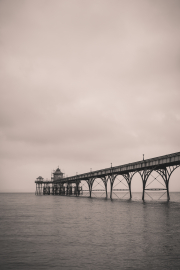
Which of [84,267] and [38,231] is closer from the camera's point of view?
[84,267]

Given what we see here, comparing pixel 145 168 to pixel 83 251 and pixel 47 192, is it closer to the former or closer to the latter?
pixel 83 251

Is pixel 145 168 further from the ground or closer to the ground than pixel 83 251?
further from the ground

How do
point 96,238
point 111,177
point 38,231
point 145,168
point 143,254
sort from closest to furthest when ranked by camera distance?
point 143,254 < point 96,238 < point 38,231 < point 145,168 < point 111,177

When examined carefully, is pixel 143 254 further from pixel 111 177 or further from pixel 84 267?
pixel 111 177

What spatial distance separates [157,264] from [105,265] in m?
2.19

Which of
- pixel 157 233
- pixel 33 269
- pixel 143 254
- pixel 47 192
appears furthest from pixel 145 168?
pixel 47 192

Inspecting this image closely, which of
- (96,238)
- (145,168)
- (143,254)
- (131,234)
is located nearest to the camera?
(143,254)

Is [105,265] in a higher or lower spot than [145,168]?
lower

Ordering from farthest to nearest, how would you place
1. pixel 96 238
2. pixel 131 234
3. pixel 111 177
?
pixel 111 177
pixel 131 234
pixel 96 238

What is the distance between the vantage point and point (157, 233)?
16.7 meters

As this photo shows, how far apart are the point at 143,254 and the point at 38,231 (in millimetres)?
9098

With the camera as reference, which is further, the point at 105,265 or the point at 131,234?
the point at 131,234

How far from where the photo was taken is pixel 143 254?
38.6 feet

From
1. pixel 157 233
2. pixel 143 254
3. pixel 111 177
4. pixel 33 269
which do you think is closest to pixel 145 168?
pixel 111 177
